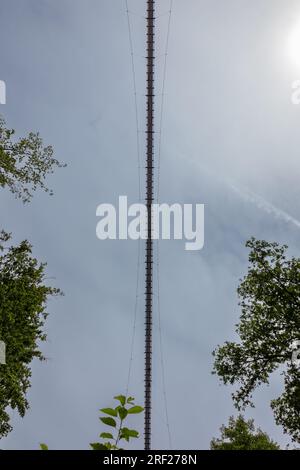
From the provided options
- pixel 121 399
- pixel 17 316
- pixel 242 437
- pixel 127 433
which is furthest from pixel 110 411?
pixel 242 437

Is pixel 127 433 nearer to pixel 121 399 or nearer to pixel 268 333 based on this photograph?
pixel 121 399

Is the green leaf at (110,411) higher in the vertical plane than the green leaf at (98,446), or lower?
higher

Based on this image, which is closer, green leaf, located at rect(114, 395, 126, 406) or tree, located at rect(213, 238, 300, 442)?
green leaf, located at rect(114, 395, 126, 406)

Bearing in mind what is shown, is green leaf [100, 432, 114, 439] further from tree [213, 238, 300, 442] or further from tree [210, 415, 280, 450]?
tree [210, 415, 280, 450]

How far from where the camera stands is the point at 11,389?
32.4m

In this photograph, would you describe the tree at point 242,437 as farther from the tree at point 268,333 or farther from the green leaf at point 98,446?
the green leaf at point 98,446

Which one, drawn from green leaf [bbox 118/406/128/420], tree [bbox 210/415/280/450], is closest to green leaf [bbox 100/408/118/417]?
green leaf [bbox 118/406/128/420]

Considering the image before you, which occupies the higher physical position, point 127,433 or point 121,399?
point 121,399

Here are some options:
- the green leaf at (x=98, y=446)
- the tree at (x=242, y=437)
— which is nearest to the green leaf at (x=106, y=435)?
the green leaf at (x=98, y=446)
